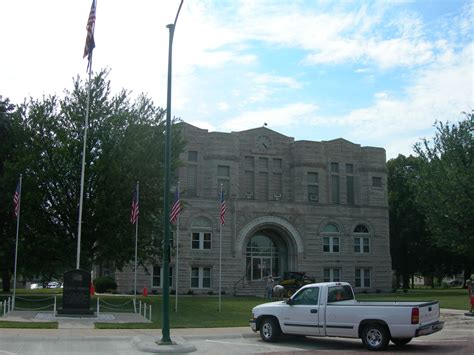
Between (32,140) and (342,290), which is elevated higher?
(32,140)

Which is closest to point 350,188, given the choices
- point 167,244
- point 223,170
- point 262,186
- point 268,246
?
point 262,186

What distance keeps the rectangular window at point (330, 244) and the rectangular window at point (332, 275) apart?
1.93 meters

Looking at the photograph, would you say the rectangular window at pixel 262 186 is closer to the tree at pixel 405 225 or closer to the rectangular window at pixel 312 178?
the rectangular window at pixel 312 178

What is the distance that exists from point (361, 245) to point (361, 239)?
0.60 metres

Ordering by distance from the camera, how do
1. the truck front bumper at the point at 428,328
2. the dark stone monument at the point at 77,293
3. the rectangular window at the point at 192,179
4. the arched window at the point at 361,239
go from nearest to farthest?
the truck front bumper at the point at 428,328, the dark stone monument at the point at 77,293, the rectangular window at the point at 192,179, the arched window at the point at 361,239

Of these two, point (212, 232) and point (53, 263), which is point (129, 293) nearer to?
point (212, 232)

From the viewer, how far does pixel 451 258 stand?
6831 centimetres

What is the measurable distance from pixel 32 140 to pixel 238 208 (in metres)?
23.6

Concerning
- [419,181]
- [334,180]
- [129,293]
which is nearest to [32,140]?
[129,293]

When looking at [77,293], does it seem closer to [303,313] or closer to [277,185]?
[303,313]

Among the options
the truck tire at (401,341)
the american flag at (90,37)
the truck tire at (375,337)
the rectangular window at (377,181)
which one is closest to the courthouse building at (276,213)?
the rectangular window at (377,181)

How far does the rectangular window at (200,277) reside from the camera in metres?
50.9

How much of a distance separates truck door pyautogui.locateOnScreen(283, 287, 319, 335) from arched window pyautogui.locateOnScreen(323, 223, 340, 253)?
1512 inches

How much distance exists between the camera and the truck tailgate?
1526 centimetres
